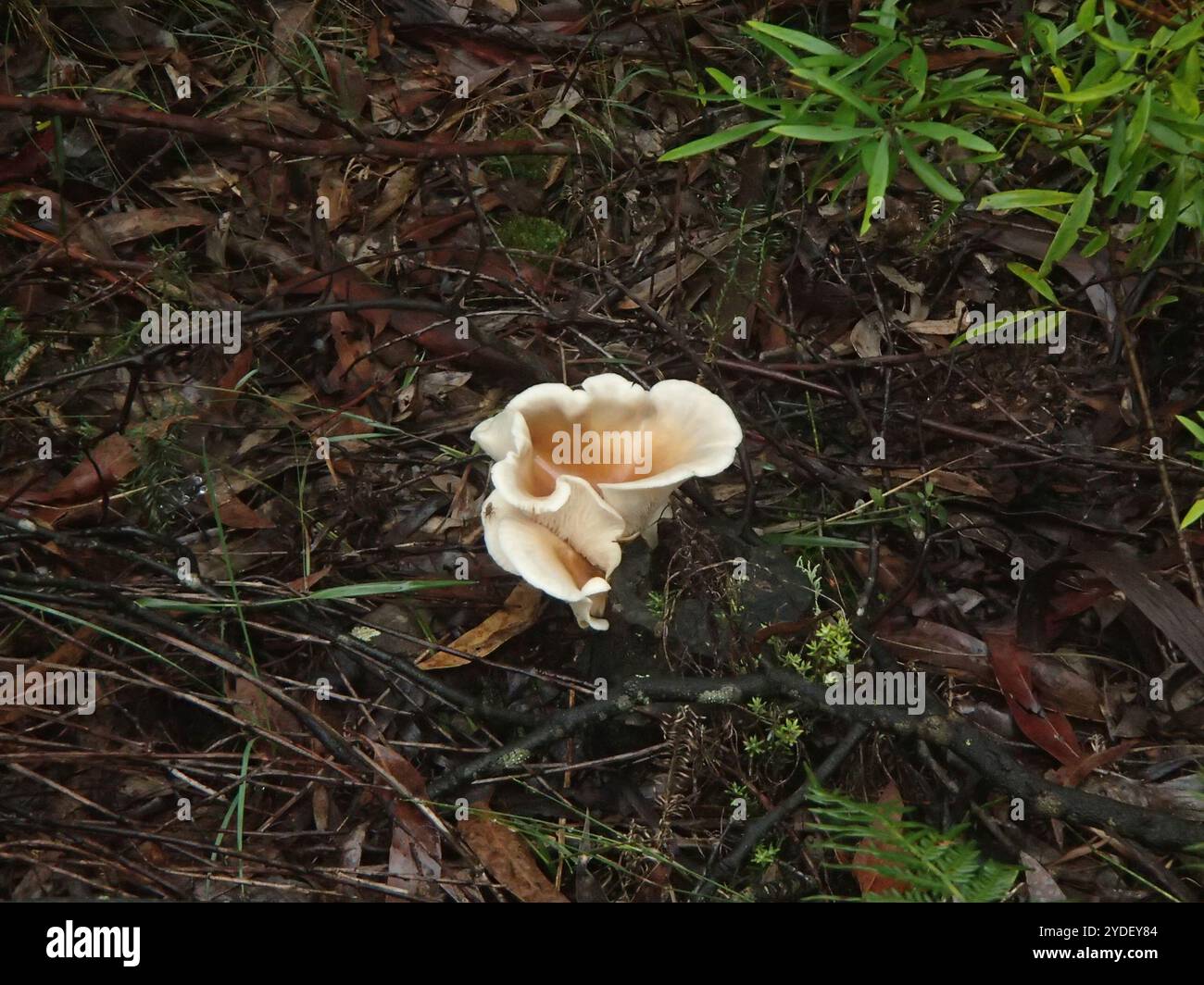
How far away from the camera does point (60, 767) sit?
117 inches

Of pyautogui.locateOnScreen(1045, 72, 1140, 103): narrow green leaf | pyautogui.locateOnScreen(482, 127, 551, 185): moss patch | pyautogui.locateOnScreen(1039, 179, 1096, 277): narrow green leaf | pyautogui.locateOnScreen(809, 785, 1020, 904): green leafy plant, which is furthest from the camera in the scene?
pyautogui.locateOnScreen(482, 127, 551, 185): moss patch

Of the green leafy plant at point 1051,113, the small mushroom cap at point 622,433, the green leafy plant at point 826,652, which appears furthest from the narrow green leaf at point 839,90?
the green leafy plant at point 826,652

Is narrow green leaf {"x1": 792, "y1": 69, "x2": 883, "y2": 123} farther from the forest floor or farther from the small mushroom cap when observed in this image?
the small mushroom cap

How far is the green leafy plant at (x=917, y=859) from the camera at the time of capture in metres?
2.32

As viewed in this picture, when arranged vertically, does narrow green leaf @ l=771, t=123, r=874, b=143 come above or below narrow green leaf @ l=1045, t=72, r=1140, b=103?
above

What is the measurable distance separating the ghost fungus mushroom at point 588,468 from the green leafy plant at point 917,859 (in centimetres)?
92

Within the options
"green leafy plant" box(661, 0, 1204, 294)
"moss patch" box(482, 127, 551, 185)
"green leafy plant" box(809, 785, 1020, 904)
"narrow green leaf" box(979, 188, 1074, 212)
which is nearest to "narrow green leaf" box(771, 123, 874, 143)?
"green leafy plant" box(661, 0, 1204, 294)

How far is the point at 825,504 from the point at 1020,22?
89.3 inches

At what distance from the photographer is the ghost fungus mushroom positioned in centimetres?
258

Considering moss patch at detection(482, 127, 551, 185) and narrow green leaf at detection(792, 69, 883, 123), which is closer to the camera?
narrow green leaf at detection(792, 69, 883, 123)

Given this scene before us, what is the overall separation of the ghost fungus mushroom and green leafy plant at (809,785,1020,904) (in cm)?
92

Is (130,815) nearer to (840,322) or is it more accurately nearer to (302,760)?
(302,760)
